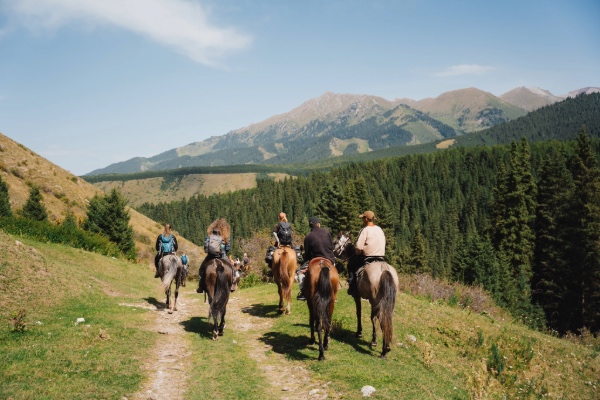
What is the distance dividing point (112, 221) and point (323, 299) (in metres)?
33.1

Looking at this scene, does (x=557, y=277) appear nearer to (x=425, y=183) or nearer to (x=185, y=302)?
(x=185, y=302)

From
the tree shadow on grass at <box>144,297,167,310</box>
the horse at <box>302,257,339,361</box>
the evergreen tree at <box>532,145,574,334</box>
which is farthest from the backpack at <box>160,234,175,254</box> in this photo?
the evergreen tree at <box>532,145,574,334</box>

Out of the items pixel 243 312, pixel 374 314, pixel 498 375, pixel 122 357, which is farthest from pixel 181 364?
pixel 498 375

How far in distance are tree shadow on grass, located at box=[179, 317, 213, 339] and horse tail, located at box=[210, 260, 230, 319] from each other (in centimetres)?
99

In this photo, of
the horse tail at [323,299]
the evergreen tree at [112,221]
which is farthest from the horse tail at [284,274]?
the evergreen tree at [112,221]

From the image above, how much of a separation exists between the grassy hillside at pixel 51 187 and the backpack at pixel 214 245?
33.3 meters

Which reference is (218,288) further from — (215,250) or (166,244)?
(166,244)

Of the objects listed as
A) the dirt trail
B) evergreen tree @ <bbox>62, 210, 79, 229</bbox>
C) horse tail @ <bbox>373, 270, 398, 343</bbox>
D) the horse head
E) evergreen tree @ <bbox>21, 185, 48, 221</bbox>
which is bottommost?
the dirt trail

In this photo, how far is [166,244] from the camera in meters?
15.8

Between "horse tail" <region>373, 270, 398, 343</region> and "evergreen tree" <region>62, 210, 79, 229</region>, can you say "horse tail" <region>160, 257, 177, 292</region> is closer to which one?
"horse tail" <region>373, 270, 398, 343</region>

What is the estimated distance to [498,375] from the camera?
11539 millimetres

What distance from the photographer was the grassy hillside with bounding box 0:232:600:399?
787 centimetres

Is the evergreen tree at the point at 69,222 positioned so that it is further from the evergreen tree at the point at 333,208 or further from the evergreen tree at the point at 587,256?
the evergreen tree at the point at 587,256

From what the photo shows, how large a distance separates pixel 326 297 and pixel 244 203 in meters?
174
